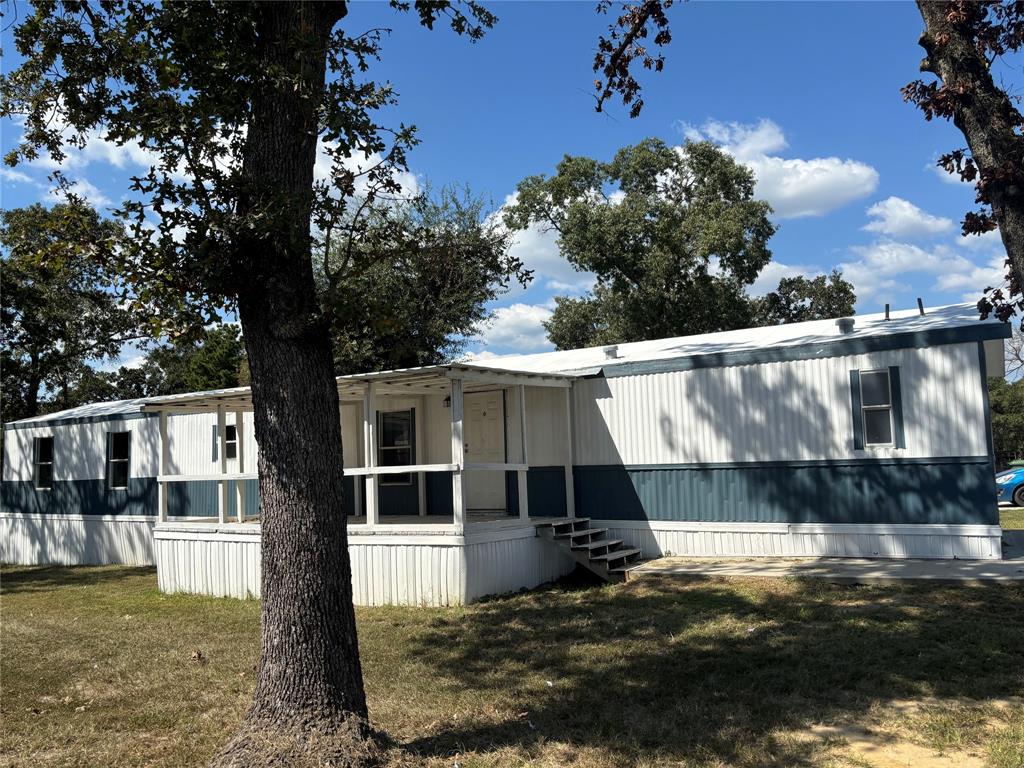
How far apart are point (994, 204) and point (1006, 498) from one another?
17.5m

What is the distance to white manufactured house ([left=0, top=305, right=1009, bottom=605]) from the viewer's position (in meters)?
10.5

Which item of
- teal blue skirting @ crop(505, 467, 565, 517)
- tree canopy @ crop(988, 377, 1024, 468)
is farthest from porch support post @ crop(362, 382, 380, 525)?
tree canopy @ crop(988, 377, 1024, 468)

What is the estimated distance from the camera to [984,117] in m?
5.19

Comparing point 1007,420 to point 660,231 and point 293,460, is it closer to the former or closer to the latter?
point 660,231

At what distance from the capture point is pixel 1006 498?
1975 cm

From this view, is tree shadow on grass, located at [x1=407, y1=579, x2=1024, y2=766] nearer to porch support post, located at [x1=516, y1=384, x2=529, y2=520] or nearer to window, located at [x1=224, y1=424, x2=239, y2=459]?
porch support post, located at [x1=516, y1=384, x2=529, y2=520]

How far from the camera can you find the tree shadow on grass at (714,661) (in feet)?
18.2

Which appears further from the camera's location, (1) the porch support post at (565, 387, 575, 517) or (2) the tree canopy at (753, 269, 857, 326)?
(2) the tree canopy at (753, 269, 857, 326)

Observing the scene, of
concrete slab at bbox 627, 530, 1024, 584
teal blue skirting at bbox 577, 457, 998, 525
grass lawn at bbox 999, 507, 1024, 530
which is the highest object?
teal blue skirting at bbox 577, 457, 998, 525

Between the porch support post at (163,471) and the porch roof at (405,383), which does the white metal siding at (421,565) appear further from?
the porch roof at (405,383)

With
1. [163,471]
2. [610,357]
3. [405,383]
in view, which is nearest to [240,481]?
[163,471]

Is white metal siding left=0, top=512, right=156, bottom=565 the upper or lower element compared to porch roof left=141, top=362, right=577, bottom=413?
lower

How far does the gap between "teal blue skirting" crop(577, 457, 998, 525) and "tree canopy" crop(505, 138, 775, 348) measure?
13088mm

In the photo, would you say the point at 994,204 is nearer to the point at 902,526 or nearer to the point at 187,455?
the point at 902,526
